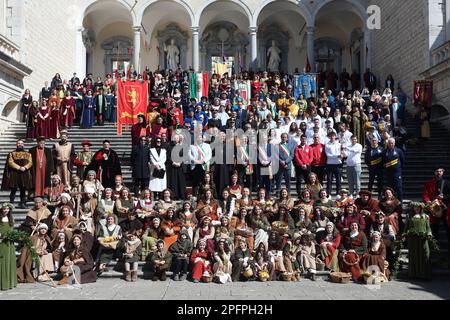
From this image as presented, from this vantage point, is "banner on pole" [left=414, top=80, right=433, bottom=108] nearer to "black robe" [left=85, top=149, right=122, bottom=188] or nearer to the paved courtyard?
the paved courtyard

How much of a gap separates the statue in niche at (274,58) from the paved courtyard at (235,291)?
17.7 metres

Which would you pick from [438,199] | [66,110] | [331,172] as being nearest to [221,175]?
[331,172]

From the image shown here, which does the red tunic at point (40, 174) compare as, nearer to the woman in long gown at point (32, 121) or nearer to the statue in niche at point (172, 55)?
the woman in long gown at point (32, 121)

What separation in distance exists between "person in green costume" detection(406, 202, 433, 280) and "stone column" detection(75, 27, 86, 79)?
669 inches

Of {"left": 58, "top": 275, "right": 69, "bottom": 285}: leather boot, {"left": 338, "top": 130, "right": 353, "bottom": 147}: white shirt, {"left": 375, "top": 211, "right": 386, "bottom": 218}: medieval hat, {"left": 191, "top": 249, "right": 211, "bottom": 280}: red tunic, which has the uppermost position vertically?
{"left": 338, "top": 130, "right": 353, "bottom": 147}: white shirt

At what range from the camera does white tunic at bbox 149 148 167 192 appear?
437 inches

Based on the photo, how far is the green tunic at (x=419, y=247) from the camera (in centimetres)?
838

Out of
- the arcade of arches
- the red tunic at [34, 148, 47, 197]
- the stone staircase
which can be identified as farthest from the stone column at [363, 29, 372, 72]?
the red tunic at [34, 148, 47, 197]

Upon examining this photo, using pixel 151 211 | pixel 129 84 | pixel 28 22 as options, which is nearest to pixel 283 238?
pixel 151 211

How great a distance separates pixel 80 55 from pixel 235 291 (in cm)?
1712

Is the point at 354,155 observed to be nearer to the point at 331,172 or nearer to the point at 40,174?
the point at 331,172

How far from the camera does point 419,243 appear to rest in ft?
27.7

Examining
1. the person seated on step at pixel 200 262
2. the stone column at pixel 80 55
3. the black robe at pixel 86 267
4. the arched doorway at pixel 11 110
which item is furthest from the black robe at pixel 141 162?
the stone column at pixel 80 55

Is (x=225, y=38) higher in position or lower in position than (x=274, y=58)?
higher
